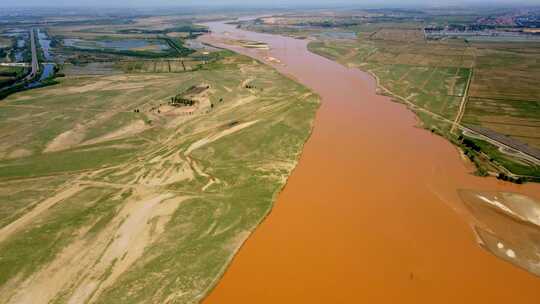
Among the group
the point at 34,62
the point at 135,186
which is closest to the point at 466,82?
the point at 135,186

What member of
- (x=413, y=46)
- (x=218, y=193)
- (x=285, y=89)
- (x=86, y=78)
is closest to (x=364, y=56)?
(x=413, y=46)

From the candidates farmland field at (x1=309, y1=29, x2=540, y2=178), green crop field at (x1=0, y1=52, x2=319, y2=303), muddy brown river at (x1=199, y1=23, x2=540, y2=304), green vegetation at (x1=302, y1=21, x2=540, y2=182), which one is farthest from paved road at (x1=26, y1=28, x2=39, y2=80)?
farmland field at (x1=309, y1=29, x2=540, y2=178)

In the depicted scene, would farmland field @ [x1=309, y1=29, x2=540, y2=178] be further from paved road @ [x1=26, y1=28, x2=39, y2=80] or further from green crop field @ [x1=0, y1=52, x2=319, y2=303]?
paved road @ [x1=26, y1=28, x2=39, y2=80]

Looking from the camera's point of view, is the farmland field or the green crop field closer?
the green crop field

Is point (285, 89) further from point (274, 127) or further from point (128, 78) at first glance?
point (128, 78)

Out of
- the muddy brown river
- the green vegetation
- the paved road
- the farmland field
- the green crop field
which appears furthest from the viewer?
the paved road

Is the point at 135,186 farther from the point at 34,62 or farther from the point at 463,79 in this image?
the point at 34,62

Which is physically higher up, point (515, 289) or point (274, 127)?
point (274, 127)
